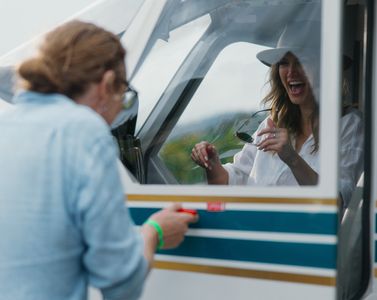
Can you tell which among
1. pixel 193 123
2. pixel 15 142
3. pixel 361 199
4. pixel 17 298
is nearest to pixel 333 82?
pixel 361 199

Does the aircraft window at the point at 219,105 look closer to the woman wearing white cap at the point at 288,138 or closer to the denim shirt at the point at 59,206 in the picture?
the woman wearing white cap at the point at 288,138

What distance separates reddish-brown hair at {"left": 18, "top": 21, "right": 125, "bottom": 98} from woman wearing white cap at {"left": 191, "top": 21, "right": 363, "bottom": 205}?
851 millimetres

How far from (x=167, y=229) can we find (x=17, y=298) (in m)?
0.48

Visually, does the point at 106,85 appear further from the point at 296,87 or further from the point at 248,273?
the point at 296,87

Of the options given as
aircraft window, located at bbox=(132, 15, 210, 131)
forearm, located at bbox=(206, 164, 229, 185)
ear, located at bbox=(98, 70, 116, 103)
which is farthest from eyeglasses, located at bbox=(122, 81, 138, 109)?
ear, located at bbox=(98, 70, 116, 103)

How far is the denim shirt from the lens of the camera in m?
1.16

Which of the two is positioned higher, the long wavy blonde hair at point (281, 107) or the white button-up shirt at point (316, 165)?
the long wavy blonde hair at point (281, 107)

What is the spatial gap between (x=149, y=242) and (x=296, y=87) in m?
1.12

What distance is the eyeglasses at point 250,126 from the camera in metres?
2.27

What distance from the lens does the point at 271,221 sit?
1664 mm

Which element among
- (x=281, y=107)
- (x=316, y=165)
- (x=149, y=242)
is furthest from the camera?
(x=281, y=107)

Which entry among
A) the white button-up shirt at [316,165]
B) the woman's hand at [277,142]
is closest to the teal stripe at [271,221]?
the white button-up shirt at [316,165]

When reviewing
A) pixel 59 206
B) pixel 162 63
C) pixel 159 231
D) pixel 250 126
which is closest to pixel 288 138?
pixel 250 126

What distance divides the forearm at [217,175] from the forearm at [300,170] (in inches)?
9.4
